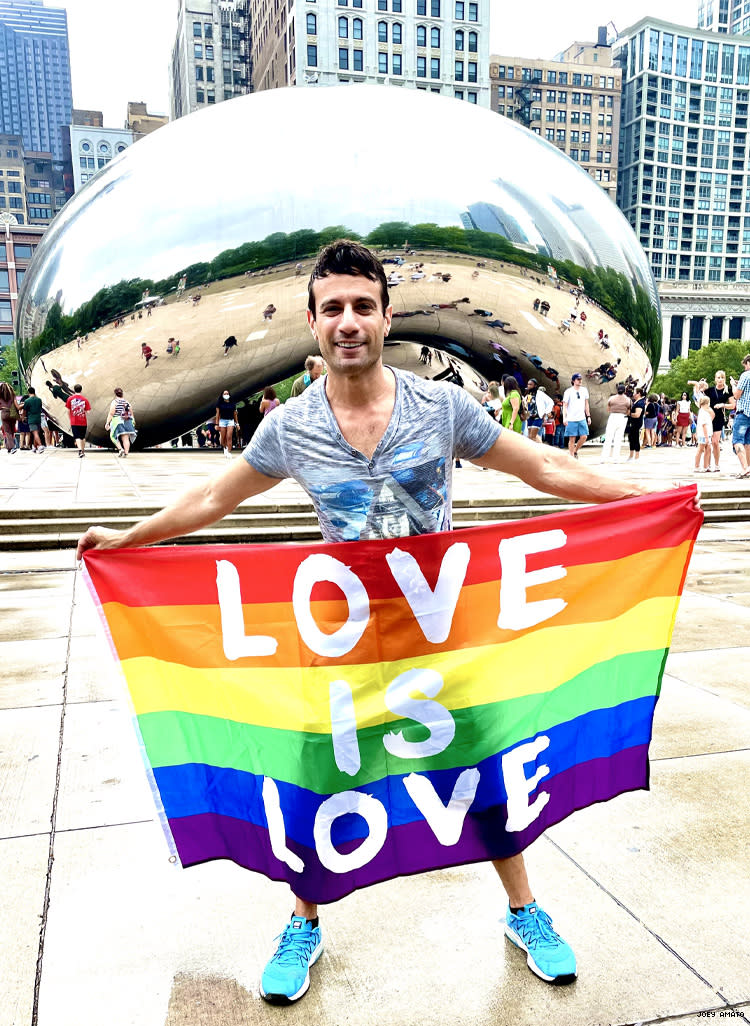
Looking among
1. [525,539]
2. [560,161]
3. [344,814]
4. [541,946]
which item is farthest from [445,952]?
[560,161]

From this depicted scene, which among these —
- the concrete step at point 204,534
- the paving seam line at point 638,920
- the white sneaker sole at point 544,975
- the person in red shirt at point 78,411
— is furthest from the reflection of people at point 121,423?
the white sneaker sole at point 544,975

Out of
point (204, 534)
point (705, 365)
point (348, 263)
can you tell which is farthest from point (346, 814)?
point (705, 365)

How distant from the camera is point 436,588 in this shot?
2.33 metres

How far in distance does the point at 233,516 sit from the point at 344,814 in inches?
286

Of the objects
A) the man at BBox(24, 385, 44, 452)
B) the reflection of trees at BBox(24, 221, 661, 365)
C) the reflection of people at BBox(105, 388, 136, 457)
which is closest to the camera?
the reflection of trees at BBox(24, 221, 661, 365)

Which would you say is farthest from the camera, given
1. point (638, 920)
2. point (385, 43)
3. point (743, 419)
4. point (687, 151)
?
point (687, 151)

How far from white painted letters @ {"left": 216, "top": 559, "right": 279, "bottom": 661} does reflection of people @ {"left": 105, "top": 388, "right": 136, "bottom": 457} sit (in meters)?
15.0

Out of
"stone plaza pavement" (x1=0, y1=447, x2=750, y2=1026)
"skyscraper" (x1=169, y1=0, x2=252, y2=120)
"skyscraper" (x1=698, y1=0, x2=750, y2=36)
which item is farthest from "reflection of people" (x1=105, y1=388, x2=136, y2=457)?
"skyscraper" (x1=698, y1=0, x2=750, y2=36)

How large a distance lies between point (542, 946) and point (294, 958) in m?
0.67

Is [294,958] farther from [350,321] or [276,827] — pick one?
[350,321]

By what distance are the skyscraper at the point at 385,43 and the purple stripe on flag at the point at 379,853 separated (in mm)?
95306

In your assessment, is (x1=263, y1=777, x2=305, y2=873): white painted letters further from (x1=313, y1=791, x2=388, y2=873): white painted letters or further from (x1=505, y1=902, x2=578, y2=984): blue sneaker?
(x1=505, y1=902, x2=578, y2=984): blue sneaker

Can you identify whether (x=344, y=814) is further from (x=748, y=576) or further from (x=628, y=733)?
(x=748, y=576)

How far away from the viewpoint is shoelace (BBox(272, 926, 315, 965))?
2184mm
